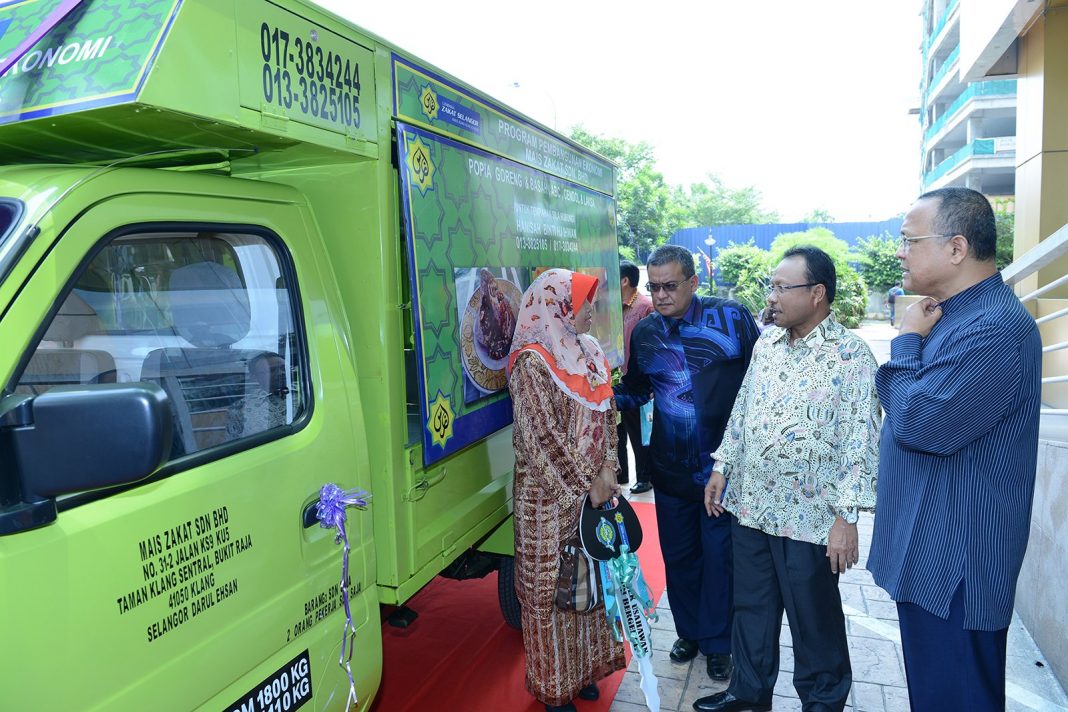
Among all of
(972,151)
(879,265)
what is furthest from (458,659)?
(972,151)

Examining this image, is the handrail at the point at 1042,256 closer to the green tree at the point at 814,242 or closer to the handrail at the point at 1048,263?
the handrail at the point at 1048,263

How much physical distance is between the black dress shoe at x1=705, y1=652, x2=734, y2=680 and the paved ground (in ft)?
0.15

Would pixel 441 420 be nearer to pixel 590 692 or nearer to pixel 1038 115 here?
pixel 590 692

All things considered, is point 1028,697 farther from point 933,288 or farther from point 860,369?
point 933,288

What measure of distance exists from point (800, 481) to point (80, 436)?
7.80ft

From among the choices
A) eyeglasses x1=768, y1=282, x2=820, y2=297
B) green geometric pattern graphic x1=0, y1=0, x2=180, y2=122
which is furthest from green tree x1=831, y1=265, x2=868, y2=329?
green geometric pattern graphic x1=0, y1=0, x2=180, y2=122

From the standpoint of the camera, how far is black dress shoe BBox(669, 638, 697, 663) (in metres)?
3.65

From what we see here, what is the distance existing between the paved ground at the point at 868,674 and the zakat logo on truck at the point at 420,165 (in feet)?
7.80

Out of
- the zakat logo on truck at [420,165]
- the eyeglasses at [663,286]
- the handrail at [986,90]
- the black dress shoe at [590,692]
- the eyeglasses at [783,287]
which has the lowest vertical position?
the black dress shoe at [590,692]

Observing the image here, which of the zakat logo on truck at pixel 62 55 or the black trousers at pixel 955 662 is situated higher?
the zakat logo on truck at pixel 62 55

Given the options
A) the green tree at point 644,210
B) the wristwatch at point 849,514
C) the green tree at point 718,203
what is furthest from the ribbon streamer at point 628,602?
the green tree at point 718,203

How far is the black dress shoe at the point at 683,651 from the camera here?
3650 mm

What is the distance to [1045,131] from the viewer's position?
979 centimetres

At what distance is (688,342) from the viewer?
345 centimetres
